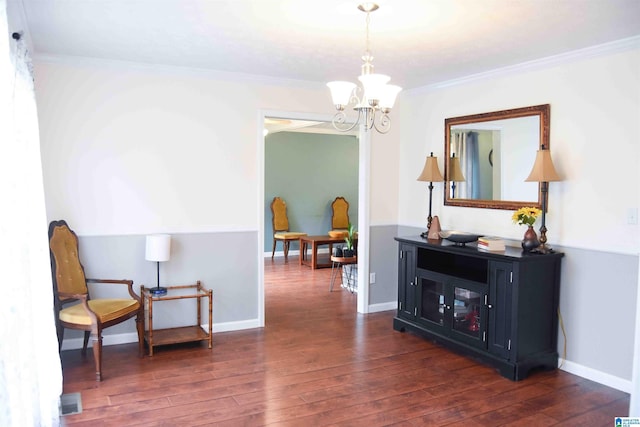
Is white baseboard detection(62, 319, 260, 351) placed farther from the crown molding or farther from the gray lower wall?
the crown molding

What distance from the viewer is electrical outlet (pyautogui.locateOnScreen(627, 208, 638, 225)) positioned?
346 cm

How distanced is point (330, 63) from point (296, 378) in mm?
2489

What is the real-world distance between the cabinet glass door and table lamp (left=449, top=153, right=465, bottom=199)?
0.96 m

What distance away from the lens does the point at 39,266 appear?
2.91m

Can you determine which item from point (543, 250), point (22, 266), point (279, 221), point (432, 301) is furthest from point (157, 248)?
point (279, 221)

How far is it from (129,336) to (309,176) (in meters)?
5.63

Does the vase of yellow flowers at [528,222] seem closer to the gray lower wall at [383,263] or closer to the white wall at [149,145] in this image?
the gray lower wall at [383,263]

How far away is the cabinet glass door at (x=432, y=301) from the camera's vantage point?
4348 millimetres

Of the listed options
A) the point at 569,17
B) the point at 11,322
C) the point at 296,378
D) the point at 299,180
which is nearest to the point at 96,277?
the point at 296,378

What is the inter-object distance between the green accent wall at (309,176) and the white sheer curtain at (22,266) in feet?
20.5

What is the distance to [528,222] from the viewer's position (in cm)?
386

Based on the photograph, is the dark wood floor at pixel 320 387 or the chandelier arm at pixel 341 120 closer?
the dark wood floor at pixel 320 387

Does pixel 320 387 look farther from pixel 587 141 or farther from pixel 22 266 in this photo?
pixel 587 141

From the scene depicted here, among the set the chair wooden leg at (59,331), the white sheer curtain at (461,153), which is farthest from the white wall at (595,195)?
the chair wooden leg at (59,331)
